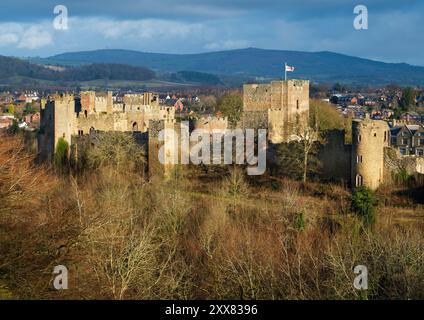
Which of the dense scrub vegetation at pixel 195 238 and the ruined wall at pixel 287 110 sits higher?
the ruined wall at pixel 287 110

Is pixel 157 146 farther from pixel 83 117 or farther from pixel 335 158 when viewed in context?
pixel 335 158

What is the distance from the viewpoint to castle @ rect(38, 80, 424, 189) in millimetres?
32094

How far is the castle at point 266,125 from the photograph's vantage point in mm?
32094

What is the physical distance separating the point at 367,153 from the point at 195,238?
7.80 m

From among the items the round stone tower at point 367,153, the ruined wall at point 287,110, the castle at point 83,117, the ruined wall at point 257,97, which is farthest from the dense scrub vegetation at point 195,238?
the ruined wall at point 257,97

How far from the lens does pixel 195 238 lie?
2762 cm

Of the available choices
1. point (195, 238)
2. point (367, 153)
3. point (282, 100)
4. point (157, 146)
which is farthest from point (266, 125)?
point (195, 238)

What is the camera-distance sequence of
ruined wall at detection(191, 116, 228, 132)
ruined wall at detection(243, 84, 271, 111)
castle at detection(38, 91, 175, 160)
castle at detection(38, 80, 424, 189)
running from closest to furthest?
castle at detection(38, 80, 424, 189) → ruined wall at detection(191, 116, 228, 132) → castle at detection(38, 91, 175, 160) → ruined wall at detection(243, 84, 271, 111)

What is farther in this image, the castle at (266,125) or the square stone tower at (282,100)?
the square stone tower at (282,100)

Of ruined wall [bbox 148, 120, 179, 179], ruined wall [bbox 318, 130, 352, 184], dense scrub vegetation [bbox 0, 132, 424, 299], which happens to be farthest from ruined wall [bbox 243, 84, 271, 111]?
ruined wall [bbox 318, 130, 352, 184]

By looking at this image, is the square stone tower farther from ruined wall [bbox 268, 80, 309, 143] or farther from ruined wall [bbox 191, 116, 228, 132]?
ruined wall [bbox 191, 116, 228, 132]

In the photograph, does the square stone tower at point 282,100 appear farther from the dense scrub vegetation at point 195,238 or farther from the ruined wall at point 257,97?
the dense scrub vegetation at point 195,238

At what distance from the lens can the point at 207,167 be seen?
115 ft
